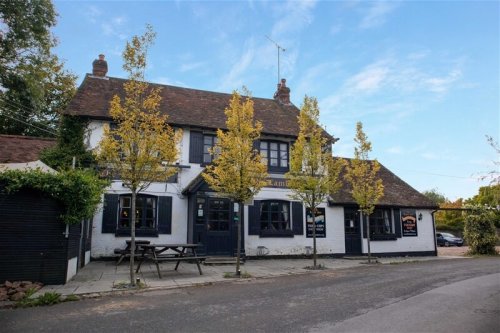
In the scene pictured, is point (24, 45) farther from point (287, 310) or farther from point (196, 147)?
point (287, 310)

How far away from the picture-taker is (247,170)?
13.1m

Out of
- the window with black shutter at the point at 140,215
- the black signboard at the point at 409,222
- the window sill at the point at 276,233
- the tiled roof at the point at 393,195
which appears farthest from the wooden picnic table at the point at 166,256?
the black signboard at the point at 409,222

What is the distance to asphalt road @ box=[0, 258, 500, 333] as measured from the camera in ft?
21.0

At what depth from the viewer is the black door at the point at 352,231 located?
2011 centimetres

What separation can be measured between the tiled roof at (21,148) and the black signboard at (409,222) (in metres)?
18.6

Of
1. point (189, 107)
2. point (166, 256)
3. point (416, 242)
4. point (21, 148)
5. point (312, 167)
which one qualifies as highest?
point (189, 107)

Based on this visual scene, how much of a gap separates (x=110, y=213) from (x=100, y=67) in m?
8.29

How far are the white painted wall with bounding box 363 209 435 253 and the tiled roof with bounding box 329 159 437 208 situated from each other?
656 mm

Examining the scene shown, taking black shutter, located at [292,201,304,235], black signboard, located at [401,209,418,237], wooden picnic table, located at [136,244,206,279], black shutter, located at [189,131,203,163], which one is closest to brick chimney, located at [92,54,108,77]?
black shutter, located at [189,131,203,163]

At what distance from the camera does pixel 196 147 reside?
17.5 m

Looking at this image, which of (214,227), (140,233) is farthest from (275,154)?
(140,233)

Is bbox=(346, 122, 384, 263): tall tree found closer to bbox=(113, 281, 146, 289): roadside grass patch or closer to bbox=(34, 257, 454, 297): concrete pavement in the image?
bbox=(34, 257, 454, 297): concrete pavement

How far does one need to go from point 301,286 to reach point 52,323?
6.32 m

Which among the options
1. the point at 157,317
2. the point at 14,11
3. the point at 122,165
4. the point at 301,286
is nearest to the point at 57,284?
the point at 122,165
